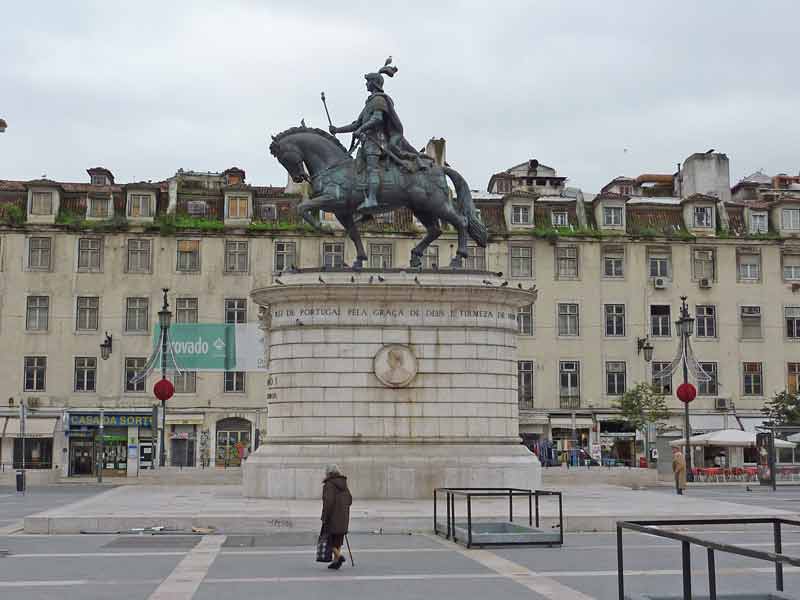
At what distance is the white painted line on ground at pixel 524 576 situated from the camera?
13.7m

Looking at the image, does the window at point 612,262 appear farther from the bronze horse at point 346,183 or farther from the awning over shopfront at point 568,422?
the bronze horse at point 346,183

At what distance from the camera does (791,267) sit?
6625 cm

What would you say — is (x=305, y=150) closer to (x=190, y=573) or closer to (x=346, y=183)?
(x=346, y=183)

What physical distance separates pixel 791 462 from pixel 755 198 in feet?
96.7

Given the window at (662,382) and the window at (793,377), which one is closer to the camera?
Result: the window at (662,382)

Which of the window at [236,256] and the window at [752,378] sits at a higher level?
the window at [236,256]

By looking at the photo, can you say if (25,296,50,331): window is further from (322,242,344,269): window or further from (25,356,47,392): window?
(322,242,344,269): window

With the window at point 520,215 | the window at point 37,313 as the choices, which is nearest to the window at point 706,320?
the window at point 520,215

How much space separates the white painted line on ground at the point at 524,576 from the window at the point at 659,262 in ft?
158

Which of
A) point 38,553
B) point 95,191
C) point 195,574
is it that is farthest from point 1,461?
point 195,574

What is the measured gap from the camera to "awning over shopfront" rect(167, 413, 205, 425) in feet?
198

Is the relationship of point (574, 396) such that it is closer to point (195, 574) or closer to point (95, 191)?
point (95, 191)

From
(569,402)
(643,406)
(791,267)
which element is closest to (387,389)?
(643,406)

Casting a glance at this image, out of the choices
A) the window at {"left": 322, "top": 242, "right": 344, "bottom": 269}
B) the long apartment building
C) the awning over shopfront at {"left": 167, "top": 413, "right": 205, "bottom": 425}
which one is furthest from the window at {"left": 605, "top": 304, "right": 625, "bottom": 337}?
the awning over shopfront at {"left": 167, "top": 413, "right": 205, "bottom": 425}
